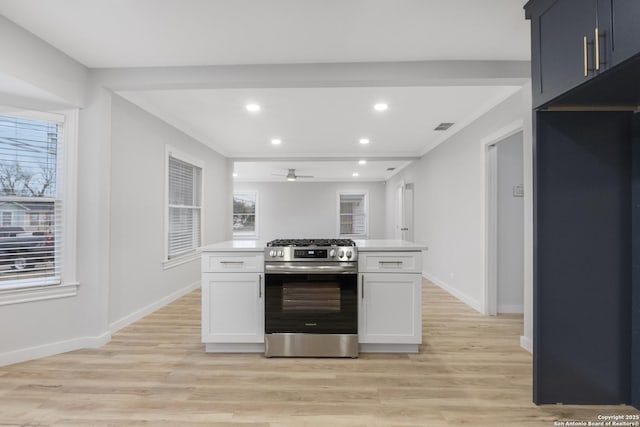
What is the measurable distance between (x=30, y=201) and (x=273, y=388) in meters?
2.56

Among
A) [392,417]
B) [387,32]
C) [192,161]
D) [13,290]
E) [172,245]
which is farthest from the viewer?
[192,161]

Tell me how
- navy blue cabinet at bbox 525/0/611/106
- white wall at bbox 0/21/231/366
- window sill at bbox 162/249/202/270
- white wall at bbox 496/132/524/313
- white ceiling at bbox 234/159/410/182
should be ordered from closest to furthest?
navy blue cabinet at bbox 525/0/611/106
white wall at bbox 0/21/231/366
white wall at bbox 496/132/524/313
window sill at bbox 162/249/202/270
white ceiling at bbox 234/159/410/182

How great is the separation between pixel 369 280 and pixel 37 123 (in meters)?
3.17

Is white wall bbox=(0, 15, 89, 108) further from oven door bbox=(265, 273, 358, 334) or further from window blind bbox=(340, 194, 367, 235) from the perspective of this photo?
window blind bbox=(340, 194, 367, 235)

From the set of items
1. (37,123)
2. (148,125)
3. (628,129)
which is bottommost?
(628,129)

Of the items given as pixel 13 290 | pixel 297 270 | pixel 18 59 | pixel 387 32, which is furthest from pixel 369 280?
pixel 18 59

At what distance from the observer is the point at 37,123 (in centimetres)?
294

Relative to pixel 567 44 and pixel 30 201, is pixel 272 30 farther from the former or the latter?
pixel 30 201

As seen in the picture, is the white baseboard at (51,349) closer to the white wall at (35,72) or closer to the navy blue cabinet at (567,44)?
the white wall at (35,72)

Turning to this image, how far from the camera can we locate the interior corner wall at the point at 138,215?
3.45 m

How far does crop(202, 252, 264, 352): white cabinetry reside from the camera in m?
2.92

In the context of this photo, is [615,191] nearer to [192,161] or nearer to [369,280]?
[369,280]

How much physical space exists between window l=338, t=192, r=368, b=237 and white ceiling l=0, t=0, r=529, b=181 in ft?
→ 22.8

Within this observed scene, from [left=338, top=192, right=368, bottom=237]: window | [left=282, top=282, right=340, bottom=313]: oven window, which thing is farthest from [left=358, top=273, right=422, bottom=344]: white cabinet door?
[left=338, top=192, right=368, bottom=237]: window
